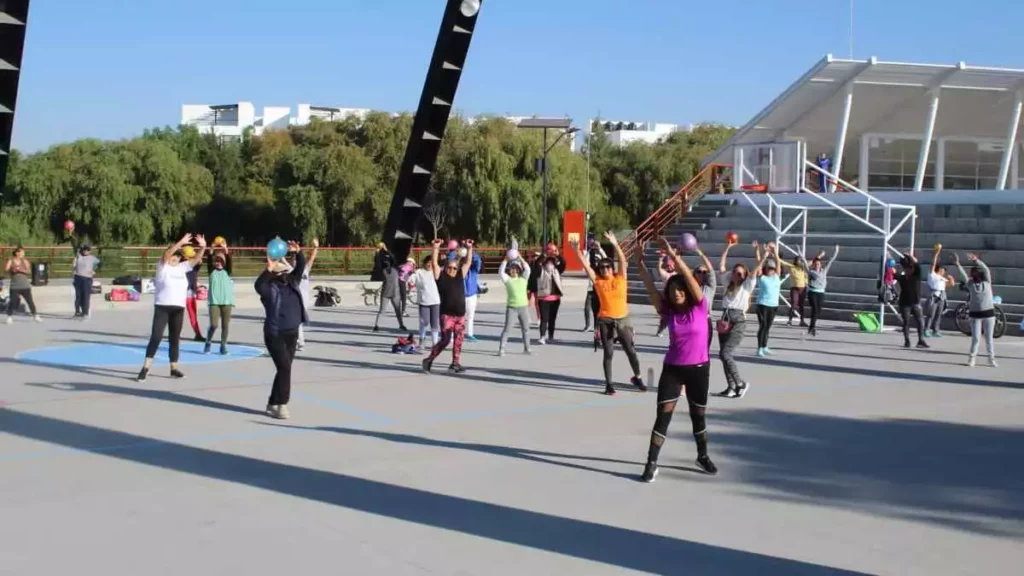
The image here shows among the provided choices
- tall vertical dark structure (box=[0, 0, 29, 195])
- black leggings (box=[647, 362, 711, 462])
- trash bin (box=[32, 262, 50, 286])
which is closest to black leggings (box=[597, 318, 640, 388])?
black leggings (box=[647, 362, 711, 462])

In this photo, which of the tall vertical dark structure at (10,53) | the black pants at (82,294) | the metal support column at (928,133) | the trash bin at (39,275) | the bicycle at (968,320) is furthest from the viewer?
the metal support column at (928,133)

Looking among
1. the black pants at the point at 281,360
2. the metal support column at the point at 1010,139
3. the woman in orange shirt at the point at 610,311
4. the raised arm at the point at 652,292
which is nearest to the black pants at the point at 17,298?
the black pants at the point at 281,360

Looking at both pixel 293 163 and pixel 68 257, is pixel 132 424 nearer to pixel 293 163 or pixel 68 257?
pixel 68 257

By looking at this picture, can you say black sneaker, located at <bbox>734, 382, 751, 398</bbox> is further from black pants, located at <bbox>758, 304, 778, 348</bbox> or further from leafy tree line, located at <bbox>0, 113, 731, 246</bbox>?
leafy tree line, located at <bbox>0, 113, 731, 246</bbox>

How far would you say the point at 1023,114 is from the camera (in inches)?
1451

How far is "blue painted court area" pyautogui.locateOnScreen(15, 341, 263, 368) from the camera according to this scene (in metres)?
15.0

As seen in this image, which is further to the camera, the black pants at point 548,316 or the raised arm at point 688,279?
the black pants at point 548,316

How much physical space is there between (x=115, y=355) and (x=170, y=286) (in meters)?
3.97

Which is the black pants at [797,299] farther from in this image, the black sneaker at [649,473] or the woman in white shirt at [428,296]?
the black sneaker at [649,473]

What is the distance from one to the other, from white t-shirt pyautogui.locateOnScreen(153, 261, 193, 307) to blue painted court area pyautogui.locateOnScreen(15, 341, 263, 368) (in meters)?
2.32

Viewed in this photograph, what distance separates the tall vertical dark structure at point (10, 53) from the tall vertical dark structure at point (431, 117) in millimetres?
7504

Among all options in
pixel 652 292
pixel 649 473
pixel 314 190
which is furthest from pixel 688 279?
pixel 314 190

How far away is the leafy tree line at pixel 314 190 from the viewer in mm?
52344

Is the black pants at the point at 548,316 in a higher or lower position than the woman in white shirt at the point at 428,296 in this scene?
lower
